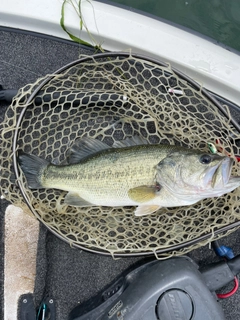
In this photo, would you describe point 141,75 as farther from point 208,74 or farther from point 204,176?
point 204,176

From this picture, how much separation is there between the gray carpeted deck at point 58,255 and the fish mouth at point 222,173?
633 mm

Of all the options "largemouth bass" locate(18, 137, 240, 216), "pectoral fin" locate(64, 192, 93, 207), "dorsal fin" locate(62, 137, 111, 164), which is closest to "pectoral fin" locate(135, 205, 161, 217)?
"largemouth bass" locate(18, 137, 240, 216)

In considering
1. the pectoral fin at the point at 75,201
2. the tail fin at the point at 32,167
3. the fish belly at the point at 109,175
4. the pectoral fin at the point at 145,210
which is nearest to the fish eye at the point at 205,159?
the fish belly at the point at 109,175

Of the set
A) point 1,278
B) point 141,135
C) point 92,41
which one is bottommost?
point 1,278

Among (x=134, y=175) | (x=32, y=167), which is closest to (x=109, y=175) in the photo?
(x=134, y=175)

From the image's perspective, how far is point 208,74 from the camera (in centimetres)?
205

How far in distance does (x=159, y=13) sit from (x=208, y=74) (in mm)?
1077

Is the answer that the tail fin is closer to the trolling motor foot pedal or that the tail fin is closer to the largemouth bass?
the largemouth bass

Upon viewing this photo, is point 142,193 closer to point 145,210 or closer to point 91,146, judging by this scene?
point 145,210

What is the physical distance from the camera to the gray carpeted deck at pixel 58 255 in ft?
7.21

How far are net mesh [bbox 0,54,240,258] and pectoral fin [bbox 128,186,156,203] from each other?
0.25m

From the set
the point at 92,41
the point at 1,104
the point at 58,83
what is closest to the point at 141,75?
the point at 92,41

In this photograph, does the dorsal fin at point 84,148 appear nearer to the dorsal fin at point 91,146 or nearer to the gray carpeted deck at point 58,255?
the dorsal fin at point 91,146

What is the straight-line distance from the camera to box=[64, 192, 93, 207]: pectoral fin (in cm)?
198
